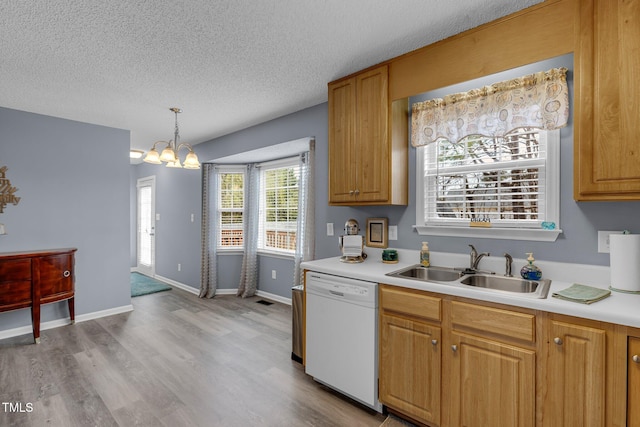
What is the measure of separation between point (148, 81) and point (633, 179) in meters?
3.34

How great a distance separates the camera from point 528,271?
189 cm

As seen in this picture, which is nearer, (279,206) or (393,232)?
(393,232)

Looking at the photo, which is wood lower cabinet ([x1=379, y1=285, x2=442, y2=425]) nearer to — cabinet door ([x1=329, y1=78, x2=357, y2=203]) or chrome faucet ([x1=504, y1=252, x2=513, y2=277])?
chrome faucet ([x1=504, y1=252, x2=513, y2=277])

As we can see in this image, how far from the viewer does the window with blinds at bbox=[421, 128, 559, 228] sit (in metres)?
1.98

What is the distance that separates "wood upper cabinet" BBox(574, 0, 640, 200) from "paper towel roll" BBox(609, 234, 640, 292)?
9.4 inches

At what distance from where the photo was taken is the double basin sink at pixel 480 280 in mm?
1718

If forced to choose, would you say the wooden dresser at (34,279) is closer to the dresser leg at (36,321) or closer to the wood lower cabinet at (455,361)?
the dresser leg at (36,321)

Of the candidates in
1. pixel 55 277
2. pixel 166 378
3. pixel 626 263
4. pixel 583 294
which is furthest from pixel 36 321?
pixel 626 263

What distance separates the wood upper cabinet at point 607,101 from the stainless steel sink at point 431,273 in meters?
0.86

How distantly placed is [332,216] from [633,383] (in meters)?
2.37

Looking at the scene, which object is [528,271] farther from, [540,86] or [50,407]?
[50,407]

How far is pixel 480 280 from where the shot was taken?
80.0 inches

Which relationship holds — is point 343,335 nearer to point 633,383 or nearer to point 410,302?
point 410,302

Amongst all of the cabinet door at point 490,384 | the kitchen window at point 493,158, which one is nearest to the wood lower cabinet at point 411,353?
the cabinet door at point 490,384
